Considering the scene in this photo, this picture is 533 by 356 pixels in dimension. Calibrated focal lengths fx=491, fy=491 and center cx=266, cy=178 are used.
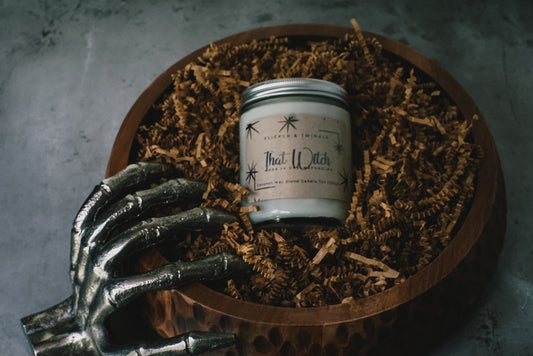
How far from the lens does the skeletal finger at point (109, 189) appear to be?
2.47ft

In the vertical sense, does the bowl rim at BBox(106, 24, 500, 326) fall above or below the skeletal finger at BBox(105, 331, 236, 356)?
above

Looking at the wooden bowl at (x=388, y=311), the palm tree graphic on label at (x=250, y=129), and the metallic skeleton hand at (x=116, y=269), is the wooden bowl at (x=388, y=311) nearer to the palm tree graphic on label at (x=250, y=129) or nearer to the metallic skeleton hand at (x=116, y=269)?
the metallic skeleton hand at (x=116, y=269)

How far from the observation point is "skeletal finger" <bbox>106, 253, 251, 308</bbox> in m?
0.68

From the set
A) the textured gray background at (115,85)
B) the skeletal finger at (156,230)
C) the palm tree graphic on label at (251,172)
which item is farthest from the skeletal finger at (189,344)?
the textured gray background at (115,85)

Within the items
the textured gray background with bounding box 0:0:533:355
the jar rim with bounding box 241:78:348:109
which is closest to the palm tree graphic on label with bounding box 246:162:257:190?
the jar rim with bounding box 241:78:348:109

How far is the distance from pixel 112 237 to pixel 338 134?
15.1 inches

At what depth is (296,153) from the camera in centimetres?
74

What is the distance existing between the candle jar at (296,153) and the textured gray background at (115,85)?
1.20 feet

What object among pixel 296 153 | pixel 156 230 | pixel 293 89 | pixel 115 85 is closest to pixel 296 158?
pixel 296 153

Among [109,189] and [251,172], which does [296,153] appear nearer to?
[251,172]

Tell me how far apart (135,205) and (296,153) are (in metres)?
0.26

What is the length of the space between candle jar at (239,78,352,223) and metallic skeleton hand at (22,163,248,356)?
9 centimetres

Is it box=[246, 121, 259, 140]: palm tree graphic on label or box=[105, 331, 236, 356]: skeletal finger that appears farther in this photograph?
box=[246, 121, 259, 140]: palm tree graphic on label

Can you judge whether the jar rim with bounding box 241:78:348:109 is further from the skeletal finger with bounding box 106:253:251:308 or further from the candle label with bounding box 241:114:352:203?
the skeletal finger with bounding box 106:253:251:308
